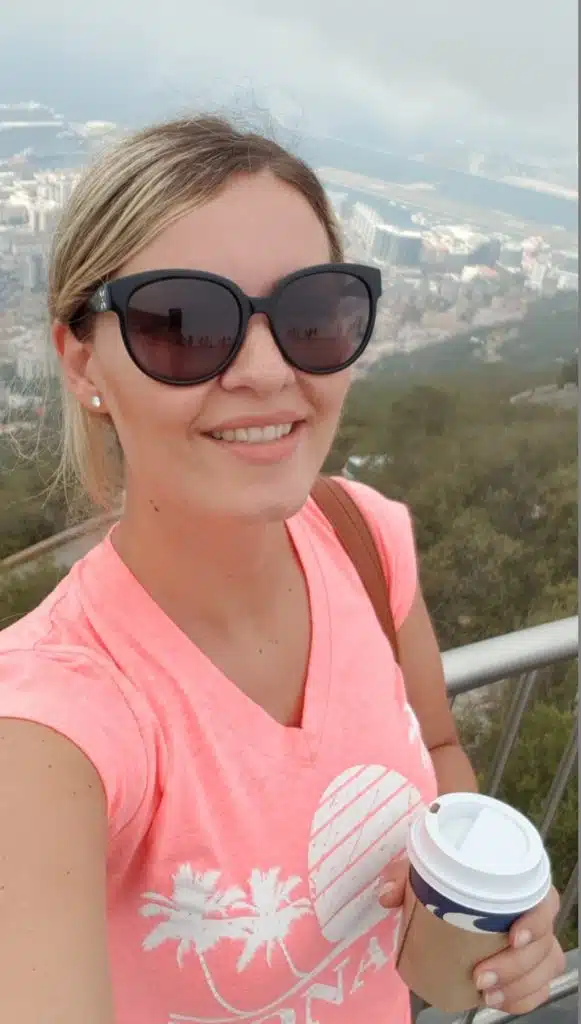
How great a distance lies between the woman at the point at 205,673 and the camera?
1.77 feet

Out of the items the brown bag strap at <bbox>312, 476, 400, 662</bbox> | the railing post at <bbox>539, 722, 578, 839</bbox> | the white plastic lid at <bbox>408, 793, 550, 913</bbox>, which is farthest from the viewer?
the railing post at <bbox>539, 722, 578, 839</bbox>

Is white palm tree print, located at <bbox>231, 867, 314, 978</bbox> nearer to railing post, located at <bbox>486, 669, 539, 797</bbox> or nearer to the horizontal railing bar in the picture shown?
the horizontal railing bar

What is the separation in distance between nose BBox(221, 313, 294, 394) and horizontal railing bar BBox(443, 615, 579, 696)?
0.53m

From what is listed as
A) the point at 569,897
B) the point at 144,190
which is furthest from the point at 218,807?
the point at 569,897

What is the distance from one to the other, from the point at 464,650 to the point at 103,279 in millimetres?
673

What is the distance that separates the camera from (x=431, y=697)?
945mm

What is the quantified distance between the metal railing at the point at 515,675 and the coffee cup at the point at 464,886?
0.35 metres

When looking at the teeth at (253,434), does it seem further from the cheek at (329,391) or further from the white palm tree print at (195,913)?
the white palm tree print at (195,913)

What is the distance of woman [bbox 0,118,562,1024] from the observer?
0.54 m

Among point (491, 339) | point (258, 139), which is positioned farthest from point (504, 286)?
point (258, 139)

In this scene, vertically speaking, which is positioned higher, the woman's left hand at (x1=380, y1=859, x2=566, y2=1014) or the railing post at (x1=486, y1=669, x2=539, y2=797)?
the woman's left hand at (x1=380, y1=859, x2=566, y2=1014)

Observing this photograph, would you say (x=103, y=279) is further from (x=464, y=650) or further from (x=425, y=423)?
(x=425, y=423)

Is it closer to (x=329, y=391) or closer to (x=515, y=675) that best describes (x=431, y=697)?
(x=515, y=675)

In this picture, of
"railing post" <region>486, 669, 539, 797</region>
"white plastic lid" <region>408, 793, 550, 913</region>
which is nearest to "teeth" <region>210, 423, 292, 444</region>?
"white plastic lid" <region>408, 793, 550, 913</region>
